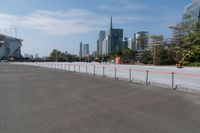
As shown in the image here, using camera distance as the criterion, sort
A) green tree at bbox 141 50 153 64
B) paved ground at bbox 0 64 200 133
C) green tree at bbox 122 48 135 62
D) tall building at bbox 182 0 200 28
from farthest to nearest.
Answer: green tree at bbox 122 48 135 62, green tree at bbox 141 50 153 64, tall building at bbox 182 0 200 28, paved ground at bbox 0 64 200 133

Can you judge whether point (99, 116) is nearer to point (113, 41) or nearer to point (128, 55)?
point (128, 55)

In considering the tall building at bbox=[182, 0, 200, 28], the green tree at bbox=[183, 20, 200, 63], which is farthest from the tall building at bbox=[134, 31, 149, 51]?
the green tree at bbox=[183, 20, 200, 63]

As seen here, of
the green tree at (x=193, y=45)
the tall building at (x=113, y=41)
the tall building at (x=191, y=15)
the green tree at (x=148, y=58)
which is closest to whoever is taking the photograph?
the green tree at (x=193, y=45)

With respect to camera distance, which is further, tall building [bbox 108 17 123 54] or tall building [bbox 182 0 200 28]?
tall building [bbox 108 17 123 54]

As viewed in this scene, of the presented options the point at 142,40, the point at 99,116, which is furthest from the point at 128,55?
the point at 99,116

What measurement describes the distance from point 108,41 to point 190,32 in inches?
5049

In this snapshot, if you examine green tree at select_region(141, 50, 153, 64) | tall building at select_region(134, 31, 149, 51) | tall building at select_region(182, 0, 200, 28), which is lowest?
green tree at select_region(141, 50, 153, 64)

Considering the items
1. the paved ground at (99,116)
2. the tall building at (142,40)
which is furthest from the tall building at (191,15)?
the paved ground at (99,116)

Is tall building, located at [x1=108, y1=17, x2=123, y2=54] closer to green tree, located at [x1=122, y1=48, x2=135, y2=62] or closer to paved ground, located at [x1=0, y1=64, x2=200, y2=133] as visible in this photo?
green tree, located at [x1=122, y1=48, x2=135, y2=62]

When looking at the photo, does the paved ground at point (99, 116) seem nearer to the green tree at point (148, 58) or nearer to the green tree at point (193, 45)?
the green tree at point (193, 45)

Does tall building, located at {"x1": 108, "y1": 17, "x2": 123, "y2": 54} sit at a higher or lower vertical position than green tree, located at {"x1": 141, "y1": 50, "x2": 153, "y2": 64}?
higher

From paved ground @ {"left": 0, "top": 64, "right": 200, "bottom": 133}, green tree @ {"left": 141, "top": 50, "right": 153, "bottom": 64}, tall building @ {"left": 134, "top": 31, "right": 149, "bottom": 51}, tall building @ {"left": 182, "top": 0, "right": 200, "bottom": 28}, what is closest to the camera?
paved ground @ {"left": 0, "top": 64, "right": 200, "bottom": 133}

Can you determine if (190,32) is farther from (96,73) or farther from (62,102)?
(62,102)

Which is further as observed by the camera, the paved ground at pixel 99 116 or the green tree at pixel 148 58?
the green tree at pixel 148 58
